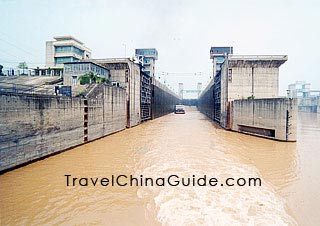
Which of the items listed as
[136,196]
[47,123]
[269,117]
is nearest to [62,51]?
[47,123]

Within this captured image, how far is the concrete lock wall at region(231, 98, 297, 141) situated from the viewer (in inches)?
675

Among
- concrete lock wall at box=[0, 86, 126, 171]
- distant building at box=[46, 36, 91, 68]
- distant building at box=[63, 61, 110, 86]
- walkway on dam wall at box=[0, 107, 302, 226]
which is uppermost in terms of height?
distant building at box=[46, 36, 91, 68]

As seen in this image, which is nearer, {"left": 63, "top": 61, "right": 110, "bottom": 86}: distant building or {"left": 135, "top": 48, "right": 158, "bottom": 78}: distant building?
{"left": 63, "top": 61, "right": 110, "bottom": 86}: distant building

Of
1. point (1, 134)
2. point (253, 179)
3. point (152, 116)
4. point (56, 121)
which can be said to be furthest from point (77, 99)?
point (152, 116)

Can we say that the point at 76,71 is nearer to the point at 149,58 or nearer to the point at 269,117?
the point at 269,117

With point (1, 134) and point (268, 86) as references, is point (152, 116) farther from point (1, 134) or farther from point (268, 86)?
point (1, 134)

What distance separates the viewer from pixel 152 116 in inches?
1606

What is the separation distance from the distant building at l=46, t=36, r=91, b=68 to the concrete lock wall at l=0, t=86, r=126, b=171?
42.7 meters

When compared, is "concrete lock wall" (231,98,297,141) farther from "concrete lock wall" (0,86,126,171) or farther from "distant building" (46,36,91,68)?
"distant building" (46,36,91,68)

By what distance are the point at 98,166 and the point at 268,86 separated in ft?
71.9

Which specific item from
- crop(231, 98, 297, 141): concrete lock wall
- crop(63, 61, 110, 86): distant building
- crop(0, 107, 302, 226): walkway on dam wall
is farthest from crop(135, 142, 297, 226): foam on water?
crop(63, 61, 110, 86): distant building

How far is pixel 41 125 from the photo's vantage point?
38.6 ft

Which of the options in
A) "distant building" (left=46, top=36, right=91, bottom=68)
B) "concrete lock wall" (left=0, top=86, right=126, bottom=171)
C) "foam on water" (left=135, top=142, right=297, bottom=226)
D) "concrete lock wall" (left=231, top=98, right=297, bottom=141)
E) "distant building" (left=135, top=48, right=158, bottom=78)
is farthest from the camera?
Result: "distant building" (left=135, top=48, right=158, bottom=78)

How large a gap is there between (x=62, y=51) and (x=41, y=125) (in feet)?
167
